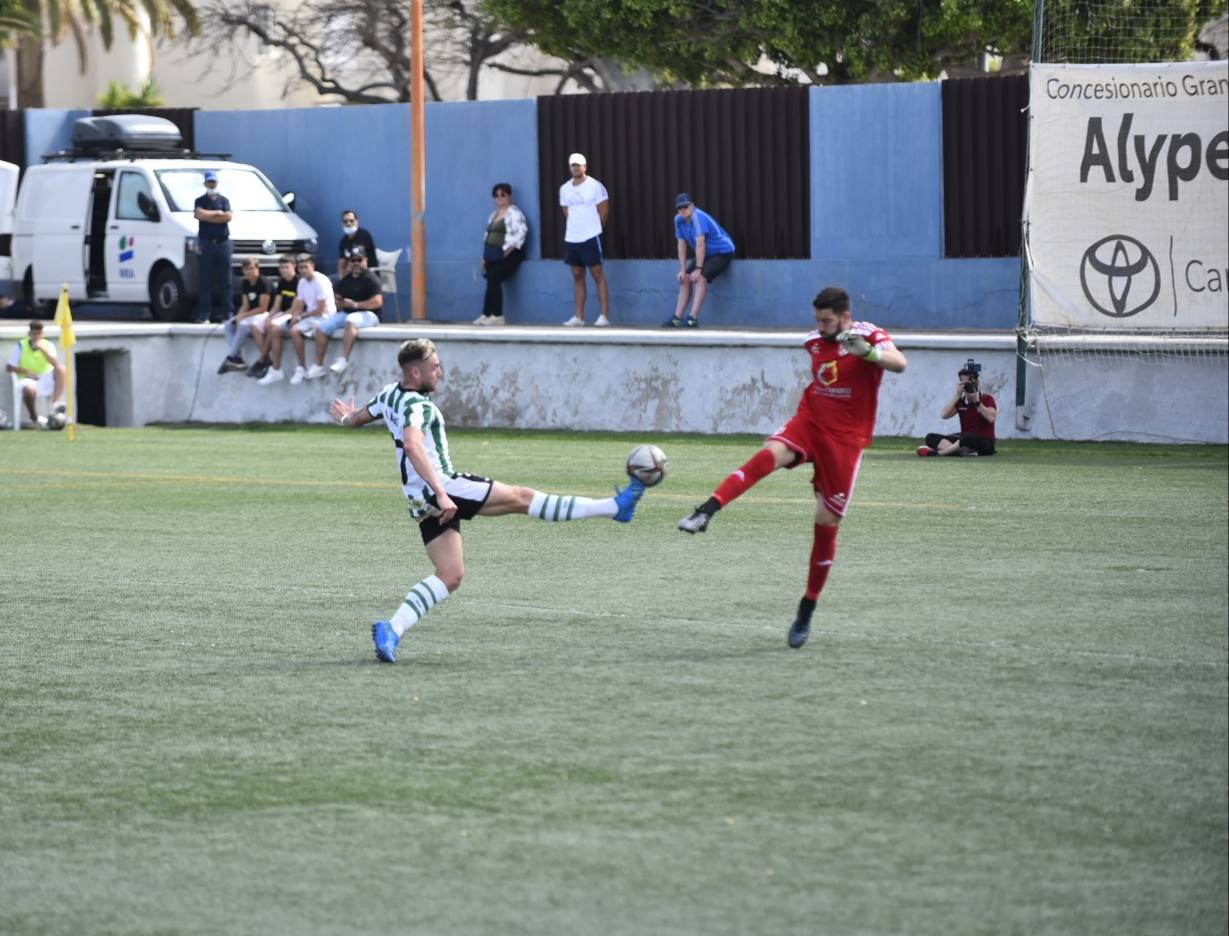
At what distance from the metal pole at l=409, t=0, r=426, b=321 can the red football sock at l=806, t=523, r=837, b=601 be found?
17851 millimetres

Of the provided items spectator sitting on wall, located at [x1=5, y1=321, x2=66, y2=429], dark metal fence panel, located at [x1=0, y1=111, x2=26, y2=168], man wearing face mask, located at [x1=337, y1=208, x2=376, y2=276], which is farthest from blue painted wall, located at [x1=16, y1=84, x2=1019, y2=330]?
spectator sitting on wall, located at [x1=5, y1=321, x2=66, y2=429]

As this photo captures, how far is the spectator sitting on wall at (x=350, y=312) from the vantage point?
Answer: 24391 millimetres

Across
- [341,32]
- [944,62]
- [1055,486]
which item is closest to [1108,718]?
[1055,486]

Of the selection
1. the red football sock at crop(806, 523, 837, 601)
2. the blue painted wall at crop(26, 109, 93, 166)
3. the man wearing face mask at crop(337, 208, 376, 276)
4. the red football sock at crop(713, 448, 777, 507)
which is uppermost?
the blue painted wall at crop(26, 109, 93, 166)

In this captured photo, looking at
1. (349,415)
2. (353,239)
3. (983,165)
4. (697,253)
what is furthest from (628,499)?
(353,239)

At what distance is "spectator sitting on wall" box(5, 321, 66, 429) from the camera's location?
24.1 m

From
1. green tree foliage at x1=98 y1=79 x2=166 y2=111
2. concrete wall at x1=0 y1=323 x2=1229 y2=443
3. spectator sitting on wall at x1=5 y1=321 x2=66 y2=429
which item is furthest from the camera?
green tree foliage at x1=98 y1=79 x2=166 y2=111

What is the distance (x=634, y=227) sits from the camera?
26688mm

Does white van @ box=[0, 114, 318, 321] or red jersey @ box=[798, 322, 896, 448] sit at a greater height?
white van @ box=[0, 114, 318, 321]

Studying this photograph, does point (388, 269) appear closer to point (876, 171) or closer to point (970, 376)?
point (876, 171)

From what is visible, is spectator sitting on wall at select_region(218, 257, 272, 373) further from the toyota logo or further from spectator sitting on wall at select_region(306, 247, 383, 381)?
the toyota logo

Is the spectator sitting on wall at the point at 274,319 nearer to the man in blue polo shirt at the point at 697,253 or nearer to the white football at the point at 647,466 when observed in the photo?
the man in blue polo shirt at the point at 697,253

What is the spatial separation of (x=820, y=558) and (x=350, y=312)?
1537 centimetres

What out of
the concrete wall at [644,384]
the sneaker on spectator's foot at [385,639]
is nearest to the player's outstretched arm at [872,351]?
the sneaker on spectator's foot at [385,639]
